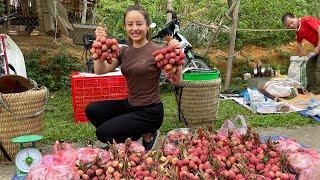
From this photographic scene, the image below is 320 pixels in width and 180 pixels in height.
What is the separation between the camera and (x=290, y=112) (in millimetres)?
6156

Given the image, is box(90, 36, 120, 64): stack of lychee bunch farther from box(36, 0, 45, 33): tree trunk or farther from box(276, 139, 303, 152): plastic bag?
box(36, 0, 45, 33): tree trunk

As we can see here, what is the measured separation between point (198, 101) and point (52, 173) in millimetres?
3170

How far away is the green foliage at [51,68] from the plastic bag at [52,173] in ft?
18.4

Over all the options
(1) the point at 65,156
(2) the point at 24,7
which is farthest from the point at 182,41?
(1) the point at 65,156

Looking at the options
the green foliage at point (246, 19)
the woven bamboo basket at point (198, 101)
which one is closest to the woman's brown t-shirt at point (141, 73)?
the woven bamboo basket at point (198, 101)

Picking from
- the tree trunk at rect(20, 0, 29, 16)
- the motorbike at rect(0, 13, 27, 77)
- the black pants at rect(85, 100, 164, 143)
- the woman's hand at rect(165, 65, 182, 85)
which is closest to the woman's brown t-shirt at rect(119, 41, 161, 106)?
the black pants at rect(85, 100, 164, 143)

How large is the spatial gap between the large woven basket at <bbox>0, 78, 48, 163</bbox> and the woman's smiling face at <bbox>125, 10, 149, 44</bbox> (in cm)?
118

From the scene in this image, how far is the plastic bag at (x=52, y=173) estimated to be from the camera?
2.38 m

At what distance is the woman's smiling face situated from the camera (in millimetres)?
3500

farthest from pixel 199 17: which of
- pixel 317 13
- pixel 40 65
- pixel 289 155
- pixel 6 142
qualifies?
pixel 289 155

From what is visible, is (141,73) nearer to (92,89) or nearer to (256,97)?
(92,89)

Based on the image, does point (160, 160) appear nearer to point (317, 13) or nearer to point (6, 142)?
point (6, 142)

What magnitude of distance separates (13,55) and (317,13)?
6.83 m

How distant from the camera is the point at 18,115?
4109 mm
